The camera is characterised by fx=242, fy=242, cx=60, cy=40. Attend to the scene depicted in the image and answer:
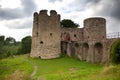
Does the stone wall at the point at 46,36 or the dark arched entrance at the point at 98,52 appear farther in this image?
the stone wall at the point at 46,36

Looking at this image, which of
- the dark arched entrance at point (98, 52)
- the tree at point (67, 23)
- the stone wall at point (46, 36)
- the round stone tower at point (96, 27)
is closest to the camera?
the dark arched entrance at point (98, 52)

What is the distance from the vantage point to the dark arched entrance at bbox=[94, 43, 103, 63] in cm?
3662

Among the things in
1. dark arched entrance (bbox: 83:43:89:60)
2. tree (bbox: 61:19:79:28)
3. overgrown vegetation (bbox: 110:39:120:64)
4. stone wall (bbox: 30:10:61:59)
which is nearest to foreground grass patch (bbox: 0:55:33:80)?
stone wall (bbox: 30:10:61:59)

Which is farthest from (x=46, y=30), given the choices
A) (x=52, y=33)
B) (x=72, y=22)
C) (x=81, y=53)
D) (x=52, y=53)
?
(x=72, y=22)

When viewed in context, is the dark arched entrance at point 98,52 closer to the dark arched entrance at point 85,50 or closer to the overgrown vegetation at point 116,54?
the dark arched entrance at point 85,50

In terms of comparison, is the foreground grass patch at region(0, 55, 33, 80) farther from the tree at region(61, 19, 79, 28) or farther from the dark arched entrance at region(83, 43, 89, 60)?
the tree at region(61, 19, 79, 28)

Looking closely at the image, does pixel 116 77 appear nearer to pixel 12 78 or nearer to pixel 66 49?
pixel 12 78

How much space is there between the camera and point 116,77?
A: 19047mm

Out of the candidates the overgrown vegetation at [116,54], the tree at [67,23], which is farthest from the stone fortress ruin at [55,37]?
the tree at [67,23]

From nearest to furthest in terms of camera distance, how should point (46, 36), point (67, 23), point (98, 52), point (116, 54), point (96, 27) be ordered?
point (116, 54), point (98, 52), point (96, 27), point (46, 36), point (67, 23)

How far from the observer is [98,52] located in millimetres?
36938

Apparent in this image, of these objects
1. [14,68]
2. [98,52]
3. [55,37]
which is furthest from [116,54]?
[55,37]

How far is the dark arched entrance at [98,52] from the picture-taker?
36.6 metres

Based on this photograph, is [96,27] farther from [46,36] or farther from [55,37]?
[46,36]
